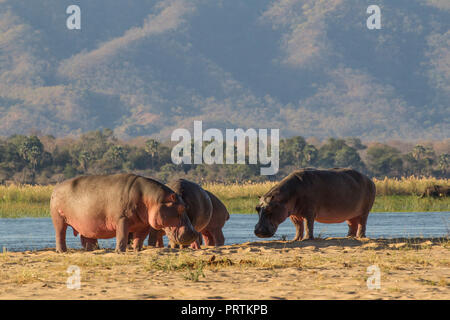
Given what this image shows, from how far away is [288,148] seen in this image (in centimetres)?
9469

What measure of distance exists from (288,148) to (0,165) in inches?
1354

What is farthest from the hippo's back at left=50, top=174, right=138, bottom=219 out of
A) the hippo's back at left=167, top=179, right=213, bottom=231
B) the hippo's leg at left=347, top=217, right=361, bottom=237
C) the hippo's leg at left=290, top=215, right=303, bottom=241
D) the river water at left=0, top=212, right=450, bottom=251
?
the hippo's leg at left=347, top=217, right=361, bottom=237

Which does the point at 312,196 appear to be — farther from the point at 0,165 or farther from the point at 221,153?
the point at 221,153

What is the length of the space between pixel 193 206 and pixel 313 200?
7.00ft

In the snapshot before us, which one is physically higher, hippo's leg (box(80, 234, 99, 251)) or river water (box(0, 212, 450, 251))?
hippo's leg (box(80, 234, 99, 251))

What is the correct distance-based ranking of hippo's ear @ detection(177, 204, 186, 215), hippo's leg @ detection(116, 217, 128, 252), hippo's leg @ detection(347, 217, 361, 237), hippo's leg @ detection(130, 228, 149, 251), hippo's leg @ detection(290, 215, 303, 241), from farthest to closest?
hippo's leg @ detection(347, 217, 361, 237) < hippo's leg @ detection(290, 215, 303, 241) < hippo's leg @ detection(130, 228, 149, 251) < hippo's leg @ detection(116, 217, 128, 252) < hippo's ear @ detection(177, 204, 186, 215)

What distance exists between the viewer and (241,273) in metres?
10.0

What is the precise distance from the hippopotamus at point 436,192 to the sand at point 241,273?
2105 cm

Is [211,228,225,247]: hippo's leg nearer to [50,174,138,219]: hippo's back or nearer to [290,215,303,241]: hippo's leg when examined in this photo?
[290,215,303,241]: hippo's leg

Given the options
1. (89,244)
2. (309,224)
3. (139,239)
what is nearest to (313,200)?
(309,224)

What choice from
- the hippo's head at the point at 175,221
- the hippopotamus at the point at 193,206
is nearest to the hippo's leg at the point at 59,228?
the hippopotamus at the point at 193,206

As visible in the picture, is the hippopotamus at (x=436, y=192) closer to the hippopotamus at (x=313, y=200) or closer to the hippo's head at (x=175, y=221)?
the hippopotamus at (x=313, y=200)

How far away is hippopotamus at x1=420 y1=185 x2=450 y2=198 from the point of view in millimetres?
33812
